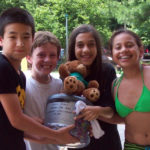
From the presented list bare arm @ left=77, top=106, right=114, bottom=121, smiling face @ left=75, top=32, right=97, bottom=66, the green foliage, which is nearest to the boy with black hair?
bare arm @ left=77, top=106, right=114, bottom=121

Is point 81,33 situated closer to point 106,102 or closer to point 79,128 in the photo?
point 106,102

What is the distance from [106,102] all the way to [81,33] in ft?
1.94

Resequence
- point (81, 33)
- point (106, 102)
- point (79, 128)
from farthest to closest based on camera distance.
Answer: point (81, 33) → point (106, 102) → point (79, 128)

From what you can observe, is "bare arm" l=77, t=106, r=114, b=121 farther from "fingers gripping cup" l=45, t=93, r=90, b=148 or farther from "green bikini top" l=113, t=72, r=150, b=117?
"green bikini top" l=113, t=72, r=150, b=117

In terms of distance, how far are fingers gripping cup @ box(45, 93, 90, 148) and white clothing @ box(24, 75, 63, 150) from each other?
145 millimetres

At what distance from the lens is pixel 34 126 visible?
1.42 m

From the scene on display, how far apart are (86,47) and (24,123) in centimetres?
77

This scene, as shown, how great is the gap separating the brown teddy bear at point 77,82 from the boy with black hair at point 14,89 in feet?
0.86

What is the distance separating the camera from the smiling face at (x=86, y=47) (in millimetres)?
1817

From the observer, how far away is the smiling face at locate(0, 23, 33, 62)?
1430 millimetres

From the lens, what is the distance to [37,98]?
1.72m

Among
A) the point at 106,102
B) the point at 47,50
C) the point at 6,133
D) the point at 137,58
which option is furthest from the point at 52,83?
the point at 137,58

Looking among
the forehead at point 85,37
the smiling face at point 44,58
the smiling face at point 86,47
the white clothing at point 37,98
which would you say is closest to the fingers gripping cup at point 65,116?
the white clothing at point 37,98

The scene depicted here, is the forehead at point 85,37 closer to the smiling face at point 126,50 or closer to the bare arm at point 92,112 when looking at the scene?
the smiling face at point 126,50
